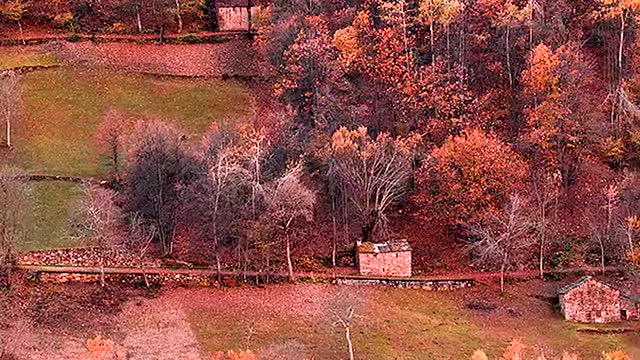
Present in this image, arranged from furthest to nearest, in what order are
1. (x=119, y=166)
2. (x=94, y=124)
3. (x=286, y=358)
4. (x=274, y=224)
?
(x=94, y=124)
(x=119, y=166)
(x=274, y=224)
(x=286, y=358)

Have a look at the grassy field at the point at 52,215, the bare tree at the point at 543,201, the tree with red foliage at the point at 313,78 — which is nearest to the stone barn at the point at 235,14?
the tree with red foliage at the point at 313,78

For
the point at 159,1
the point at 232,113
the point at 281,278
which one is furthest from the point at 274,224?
A: the point at 159,1

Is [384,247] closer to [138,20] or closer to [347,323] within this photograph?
[347,323]

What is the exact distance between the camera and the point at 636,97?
67.5 m

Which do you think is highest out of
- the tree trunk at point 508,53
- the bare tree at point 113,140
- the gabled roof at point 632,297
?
the tree trunk at point 508,53

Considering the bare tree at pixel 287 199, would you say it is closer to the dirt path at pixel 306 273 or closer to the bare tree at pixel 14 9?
the dirt path at pixel 306 273

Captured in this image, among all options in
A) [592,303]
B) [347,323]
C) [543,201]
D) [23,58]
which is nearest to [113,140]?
[23,58]

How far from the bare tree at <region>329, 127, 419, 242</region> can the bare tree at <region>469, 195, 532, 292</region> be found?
5.69 m

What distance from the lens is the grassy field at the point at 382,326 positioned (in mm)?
50500

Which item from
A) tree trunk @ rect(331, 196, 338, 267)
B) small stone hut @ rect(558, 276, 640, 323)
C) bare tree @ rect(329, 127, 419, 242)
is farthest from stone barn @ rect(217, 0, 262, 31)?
small stone hut @ rect(558, 276, 640, 323)

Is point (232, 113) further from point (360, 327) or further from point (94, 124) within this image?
point (360, 327)

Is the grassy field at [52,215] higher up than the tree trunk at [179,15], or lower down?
lower down

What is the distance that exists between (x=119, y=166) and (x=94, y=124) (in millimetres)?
7172

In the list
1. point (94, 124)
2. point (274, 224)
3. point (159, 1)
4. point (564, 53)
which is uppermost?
point (159, 1)
